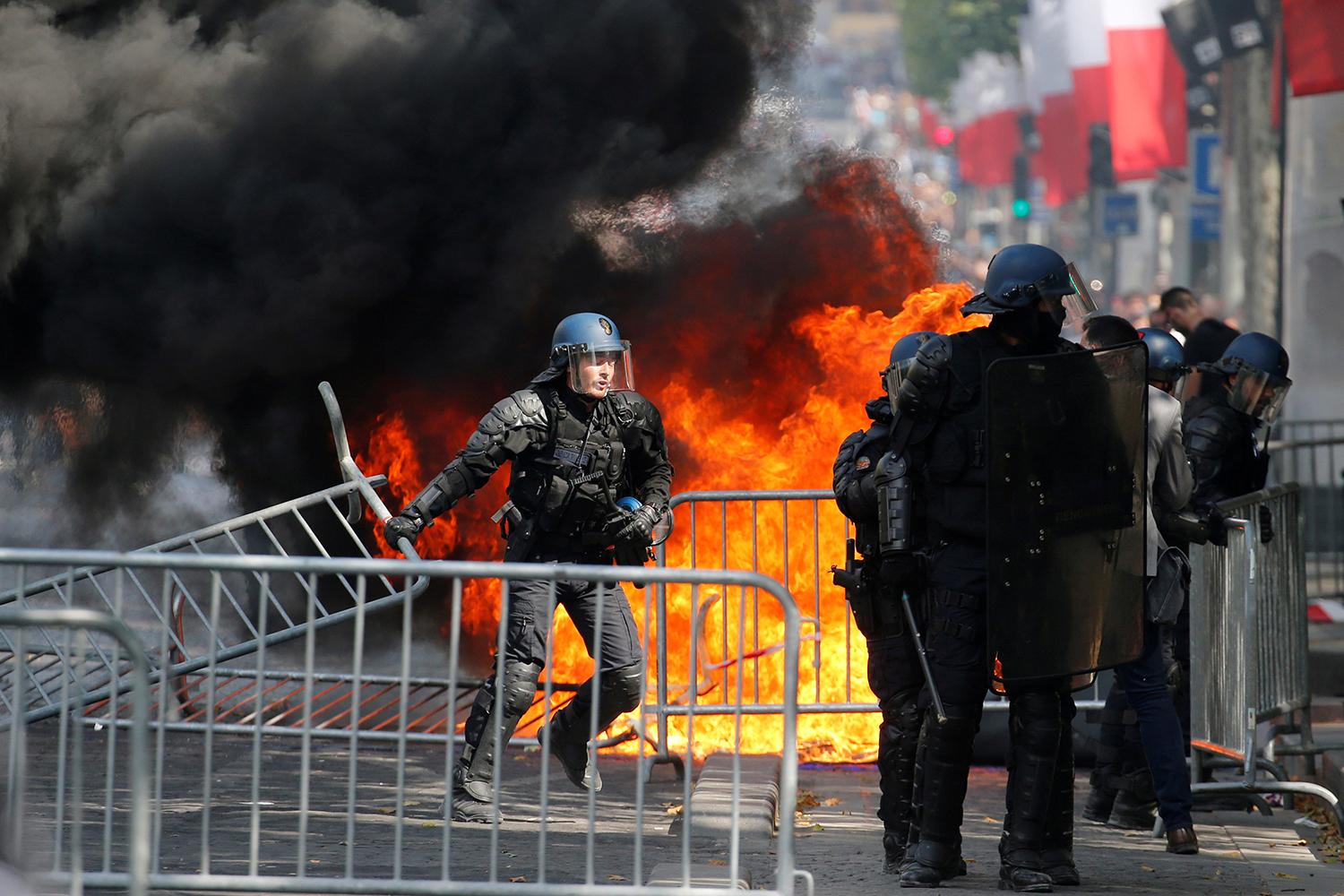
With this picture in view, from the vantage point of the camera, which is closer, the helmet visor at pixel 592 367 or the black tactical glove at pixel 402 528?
the black tactical glove at pixel 402 528

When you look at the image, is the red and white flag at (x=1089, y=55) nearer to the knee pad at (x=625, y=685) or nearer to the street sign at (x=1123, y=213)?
the street sign at (x=1123, y=213)

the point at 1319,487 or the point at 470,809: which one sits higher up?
the point at 1319,487

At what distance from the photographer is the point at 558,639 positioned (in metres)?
8.12

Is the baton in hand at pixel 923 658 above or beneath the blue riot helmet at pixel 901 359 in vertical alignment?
beneath

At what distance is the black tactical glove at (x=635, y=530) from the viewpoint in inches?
261

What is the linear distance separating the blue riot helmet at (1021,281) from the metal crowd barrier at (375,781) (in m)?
1.17

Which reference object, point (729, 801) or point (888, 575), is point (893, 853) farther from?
point (888, 575)

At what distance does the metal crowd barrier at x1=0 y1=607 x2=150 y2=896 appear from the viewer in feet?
12.7

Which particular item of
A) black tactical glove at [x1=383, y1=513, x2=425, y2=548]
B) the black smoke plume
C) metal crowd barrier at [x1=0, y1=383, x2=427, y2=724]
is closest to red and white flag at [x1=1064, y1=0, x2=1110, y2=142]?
the black smoke plume

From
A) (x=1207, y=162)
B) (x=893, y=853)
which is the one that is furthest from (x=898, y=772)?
(x=1207, y=162)

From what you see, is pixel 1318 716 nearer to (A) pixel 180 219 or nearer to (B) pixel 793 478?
(B) pixel 793 478

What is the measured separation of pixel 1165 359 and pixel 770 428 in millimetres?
2513

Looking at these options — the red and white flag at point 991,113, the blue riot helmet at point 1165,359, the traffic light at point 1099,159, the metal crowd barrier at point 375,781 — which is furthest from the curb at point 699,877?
the red and white flag at point 991,113

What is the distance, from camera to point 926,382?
529cm
